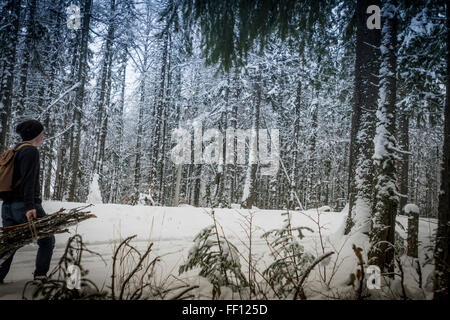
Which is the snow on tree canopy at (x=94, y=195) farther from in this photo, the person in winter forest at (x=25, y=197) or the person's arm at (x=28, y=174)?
the person's arm at (x=28, y=174)

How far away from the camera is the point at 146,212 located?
22.7 feet

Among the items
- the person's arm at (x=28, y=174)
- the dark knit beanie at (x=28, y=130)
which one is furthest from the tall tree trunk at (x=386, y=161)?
the dark knit beanie at (x=28, y=130)

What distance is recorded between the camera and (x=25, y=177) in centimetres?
271

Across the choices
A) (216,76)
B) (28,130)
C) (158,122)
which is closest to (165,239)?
(28,130)

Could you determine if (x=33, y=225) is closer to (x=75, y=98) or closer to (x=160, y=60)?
(x=75, y=98)

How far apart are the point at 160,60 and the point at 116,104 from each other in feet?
21.6

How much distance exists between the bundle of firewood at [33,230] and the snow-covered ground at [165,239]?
0.59 m

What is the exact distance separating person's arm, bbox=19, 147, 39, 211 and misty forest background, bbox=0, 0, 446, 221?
9.70ft

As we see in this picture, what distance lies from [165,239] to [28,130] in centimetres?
410

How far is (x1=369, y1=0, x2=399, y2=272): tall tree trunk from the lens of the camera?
304 cm

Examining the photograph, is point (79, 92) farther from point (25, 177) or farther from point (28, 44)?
point (25, 177)

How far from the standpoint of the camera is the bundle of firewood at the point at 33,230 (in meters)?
2.40

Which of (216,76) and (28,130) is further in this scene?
(216,76)
